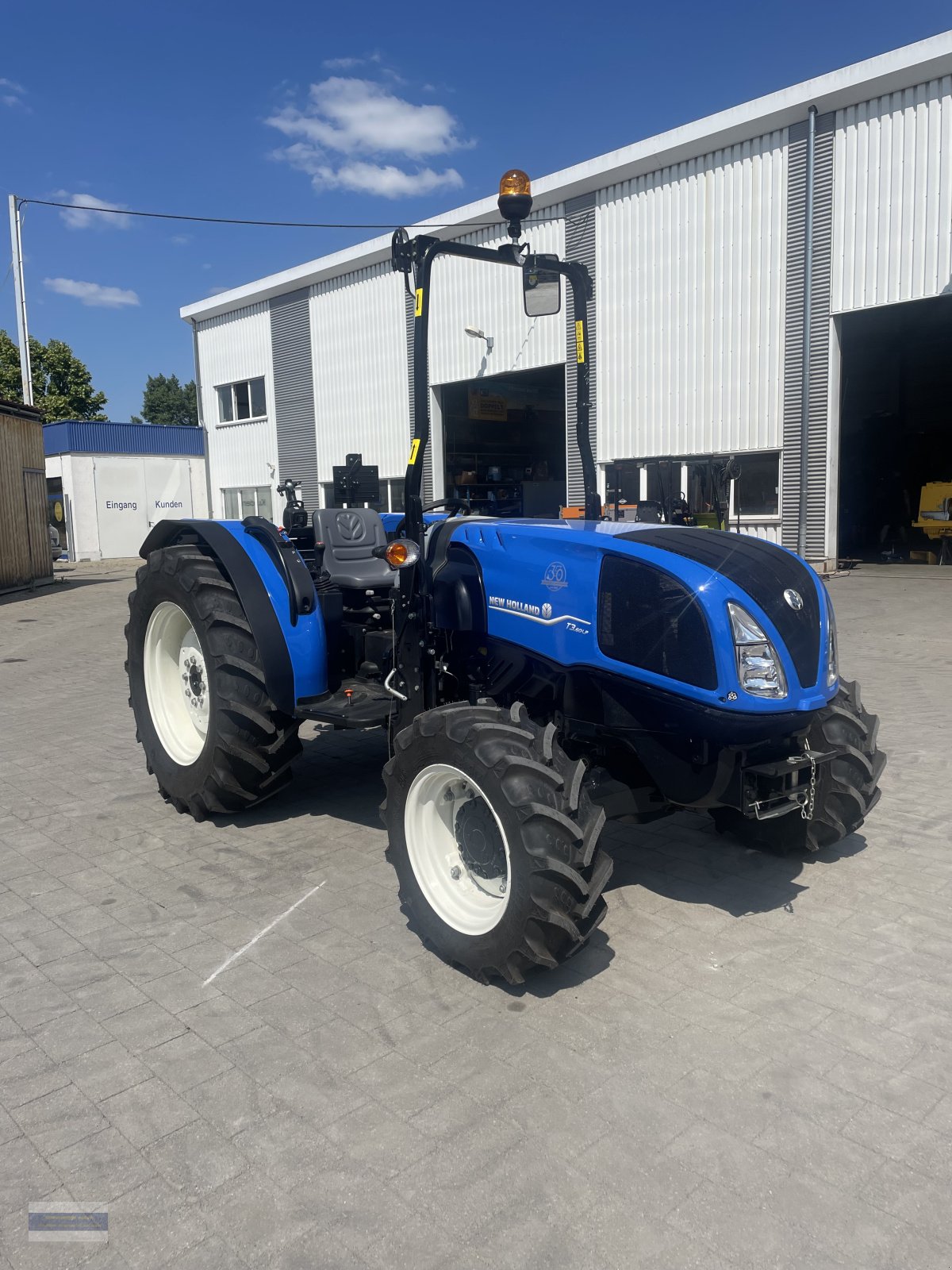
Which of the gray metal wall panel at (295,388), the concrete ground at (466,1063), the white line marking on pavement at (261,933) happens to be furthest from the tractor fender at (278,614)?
the gray metal wall panel at (295,388)

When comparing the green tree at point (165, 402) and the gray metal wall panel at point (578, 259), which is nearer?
the gray metal wall panel at point (578, 259)

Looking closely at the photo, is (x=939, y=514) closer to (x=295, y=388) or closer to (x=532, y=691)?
(x=295, y=388)

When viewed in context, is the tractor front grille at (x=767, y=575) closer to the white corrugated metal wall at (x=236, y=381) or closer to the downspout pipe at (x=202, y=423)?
the white corrugated metal wall at (x=236, y=381)

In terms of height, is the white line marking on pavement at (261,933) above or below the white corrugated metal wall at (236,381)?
below

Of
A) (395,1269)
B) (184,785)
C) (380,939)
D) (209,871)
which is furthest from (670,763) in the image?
(184,785)

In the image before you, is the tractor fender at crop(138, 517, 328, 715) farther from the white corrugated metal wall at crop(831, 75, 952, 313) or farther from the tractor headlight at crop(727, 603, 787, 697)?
the white corrugated metal wall at crop(831, 75, 952, 313)

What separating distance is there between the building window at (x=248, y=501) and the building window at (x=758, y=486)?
14.9 metres

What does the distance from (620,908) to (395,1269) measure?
200cm

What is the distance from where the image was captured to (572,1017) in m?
3.10

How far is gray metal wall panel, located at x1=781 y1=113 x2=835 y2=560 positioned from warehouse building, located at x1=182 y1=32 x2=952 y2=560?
0.10 ft

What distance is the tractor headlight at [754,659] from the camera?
10.4 ft

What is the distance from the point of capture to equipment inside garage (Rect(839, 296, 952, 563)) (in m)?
21.8

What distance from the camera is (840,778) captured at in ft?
13.1

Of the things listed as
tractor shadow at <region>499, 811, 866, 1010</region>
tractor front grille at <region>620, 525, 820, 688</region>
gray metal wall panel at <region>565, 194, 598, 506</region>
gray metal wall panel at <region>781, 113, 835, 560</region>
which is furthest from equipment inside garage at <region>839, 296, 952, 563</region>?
tractor front grille at <region>620, 525, 820, 688</region>
